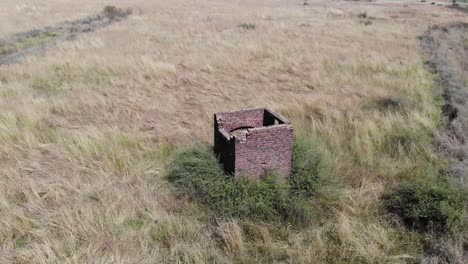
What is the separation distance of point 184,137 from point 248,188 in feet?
9.64

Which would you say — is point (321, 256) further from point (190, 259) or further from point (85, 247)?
point (85, 247)

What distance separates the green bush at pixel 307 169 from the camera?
6.77m

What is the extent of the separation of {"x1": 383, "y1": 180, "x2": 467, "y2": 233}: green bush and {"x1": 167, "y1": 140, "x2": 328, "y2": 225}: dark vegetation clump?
4.27ft

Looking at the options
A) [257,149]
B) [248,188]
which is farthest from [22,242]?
[257,149]

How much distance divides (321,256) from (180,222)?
2030 millimetres

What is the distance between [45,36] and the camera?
2209 cm

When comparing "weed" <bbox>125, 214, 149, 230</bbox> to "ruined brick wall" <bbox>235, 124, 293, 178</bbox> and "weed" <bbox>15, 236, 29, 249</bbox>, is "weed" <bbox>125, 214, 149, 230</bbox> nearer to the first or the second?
"weed" <bbox>15, 236, 29, 249</bbox>

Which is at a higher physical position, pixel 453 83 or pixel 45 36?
pixel 45 36

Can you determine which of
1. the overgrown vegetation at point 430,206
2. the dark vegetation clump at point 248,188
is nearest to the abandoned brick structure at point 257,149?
the dark vegetation clump at point 248,188

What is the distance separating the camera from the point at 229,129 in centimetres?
750

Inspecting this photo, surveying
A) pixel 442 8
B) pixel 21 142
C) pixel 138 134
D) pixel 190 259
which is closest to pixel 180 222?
pixel 190 259

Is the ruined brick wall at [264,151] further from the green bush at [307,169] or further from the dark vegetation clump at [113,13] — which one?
the dark vegetation clump at [113,13]

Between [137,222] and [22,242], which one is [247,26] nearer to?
[137,222]

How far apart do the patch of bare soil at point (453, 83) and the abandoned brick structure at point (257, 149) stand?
9.79 ft
